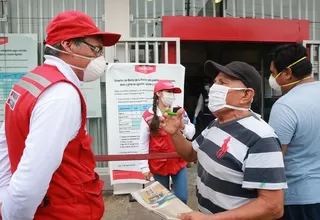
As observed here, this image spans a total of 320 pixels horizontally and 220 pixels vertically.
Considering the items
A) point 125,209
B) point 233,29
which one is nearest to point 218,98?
point 125,209

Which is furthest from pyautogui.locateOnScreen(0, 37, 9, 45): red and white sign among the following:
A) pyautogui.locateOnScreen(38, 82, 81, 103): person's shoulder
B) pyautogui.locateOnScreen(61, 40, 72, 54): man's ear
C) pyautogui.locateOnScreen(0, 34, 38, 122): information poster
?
pyautogui.locateOnScreen(38, 82, 81, 103): person's shoulder

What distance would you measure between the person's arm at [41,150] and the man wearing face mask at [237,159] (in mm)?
650

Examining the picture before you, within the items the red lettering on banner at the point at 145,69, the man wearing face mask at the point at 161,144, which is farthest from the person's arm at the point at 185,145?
the red lettering on banner at the point at 145,69

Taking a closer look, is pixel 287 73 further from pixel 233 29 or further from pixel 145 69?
pixel 233 29

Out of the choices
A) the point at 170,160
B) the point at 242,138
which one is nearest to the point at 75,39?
the point at 242,138

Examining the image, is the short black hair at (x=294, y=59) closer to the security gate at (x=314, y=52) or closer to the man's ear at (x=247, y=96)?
the man's ear at (x=247, y=96)

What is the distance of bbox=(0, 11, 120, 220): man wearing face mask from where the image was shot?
129 centimetres

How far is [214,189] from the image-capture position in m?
1.64

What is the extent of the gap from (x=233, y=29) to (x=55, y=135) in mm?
4613

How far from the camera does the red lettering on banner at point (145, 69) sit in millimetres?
5027

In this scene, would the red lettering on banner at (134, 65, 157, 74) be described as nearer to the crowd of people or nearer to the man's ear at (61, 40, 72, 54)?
the crowd of people

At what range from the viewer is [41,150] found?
1274 mm

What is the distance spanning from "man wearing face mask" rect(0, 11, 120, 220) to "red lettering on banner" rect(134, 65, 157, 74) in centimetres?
332

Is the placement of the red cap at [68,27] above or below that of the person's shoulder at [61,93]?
above
